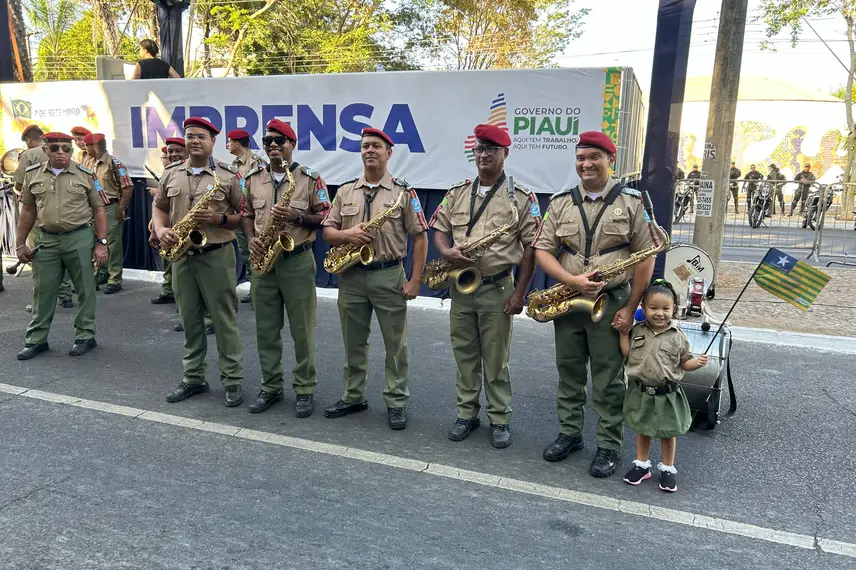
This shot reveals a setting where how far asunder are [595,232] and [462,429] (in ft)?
5.46

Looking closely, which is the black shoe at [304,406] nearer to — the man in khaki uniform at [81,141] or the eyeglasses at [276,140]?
the eyeglasses at [276,140]

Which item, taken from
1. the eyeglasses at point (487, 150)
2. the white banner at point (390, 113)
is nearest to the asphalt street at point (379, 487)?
the eyeglasses at point (487, 150)

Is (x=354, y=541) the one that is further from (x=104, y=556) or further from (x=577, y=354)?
(x=577, y=354)

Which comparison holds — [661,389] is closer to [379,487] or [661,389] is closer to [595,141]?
[595,141]

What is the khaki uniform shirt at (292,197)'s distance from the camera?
4703mm

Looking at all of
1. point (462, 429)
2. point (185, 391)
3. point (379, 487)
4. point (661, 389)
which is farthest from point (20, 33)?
point (661, 389)

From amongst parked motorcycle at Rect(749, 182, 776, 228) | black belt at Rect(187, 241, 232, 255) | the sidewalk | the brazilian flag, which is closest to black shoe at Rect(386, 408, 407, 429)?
black belt at Rect(187, 241, 232, 255)

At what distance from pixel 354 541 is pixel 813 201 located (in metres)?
17.5

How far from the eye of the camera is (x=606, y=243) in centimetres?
380

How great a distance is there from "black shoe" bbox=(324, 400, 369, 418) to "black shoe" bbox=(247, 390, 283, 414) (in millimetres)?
459

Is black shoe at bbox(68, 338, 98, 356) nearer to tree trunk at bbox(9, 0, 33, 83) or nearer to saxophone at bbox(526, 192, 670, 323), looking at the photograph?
saxophone at bbox(526, 192, 670, 323)

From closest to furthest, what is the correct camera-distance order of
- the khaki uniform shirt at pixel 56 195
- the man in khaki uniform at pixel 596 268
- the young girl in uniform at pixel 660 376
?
the young girl in uniform at pixel 660 376, the man in khaki uniform at pixel 596 268, the khaki uniform shirt at pixel 56 195

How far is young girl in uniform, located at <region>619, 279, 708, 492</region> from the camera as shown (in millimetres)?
3650

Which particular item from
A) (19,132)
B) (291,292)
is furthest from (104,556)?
(19,132)
